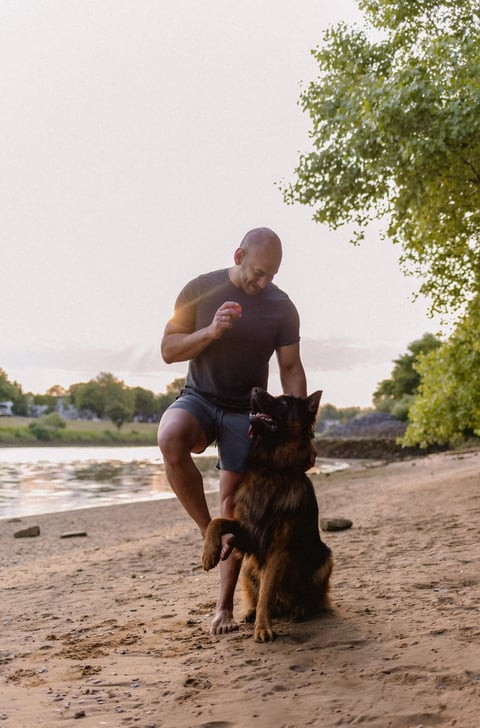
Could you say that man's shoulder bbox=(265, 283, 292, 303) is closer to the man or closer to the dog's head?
the man

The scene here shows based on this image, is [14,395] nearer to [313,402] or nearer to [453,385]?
[453,385]

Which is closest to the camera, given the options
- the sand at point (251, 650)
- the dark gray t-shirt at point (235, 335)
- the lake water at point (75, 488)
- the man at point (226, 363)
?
the sand at point (251, 650)

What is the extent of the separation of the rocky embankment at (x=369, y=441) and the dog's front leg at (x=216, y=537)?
26495 mm

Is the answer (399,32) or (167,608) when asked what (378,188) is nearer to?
(399,32)

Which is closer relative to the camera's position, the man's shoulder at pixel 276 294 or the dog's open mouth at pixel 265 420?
the dog's open mouth at pixel 265 420

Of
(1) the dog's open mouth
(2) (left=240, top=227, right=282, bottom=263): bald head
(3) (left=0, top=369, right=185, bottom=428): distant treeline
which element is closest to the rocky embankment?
(2) (left=240, top=227, right=282, bottom=263): bald head

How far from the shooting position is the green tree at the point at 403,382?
61.2 m

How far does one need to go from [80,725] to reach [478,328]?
1285cm

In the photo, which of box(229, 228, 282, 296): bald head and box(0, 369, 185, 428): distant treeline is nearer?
box(229, 228, 282, 296): bald head

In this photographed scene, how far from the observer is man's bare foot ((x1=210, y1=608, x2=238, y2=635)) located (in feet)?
15.6

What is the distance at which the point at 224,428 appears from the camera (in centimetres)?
496

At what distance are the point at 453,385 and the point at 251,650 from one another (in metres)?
12.0

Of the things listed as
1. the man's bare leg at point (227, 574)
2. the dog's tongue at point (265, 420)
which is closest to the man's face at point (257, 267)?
the dog's tongue at point (265, 420)

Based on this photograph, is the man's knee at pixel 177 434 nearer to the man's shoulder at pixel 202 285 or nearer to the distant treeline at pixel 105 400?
the man's shoulder at pixel 202 285
